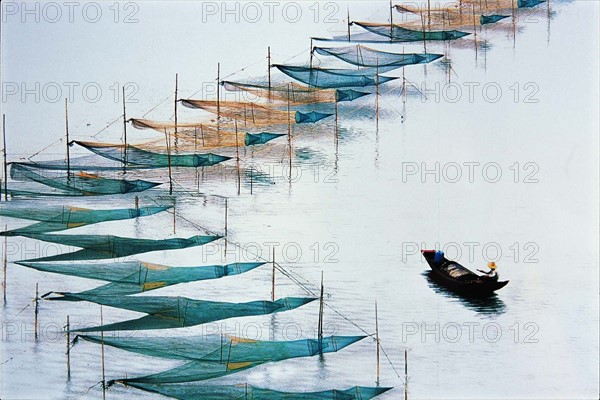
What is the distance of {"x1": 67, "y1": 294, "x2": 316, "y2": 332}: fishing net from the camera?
197 inches

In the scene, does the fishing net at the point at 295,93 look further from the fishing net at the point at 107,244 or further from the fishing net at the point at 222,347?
the fishing net at the point at 222,347

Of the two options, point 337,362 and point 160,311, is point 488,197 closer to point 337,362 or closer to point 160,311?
point 337,362

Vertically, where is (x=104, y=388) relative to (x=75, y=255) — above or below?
below

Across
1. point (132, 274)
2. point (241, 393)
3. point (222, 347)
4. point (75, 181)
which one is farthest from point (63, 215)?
point (241, 393)

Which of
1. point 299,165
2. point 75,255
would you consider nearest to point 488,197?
point 299,165

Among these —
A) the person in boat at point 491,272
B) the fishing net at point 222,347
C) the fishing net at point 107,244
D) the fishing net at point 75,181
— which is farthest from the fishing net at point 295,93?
the fishing net at point 222,347

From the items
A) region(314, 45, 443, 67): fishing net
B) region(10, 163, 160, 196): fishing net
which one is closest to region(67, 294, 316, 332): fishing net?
region(10, 163, 160, 196): fishing net

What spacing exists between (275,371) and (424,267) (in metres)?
0.84

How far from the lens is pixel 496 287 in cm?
510

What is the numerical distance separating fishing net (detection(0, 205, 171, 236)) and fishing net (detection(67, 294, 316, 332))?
35cm

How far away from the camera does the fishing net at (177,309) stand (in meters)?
4.99

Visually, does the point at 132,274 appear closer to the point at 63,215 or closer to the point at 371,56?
the point at 63,215

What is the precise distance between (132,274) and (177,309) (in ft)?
0.86

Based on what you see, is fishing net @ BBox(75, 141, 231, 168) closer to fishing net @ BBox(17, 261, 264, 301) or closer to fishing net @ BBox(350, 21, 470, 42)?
fishing net @ BBox(17, 261, 264, 301)
